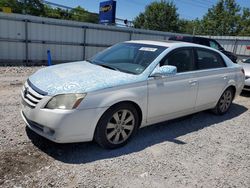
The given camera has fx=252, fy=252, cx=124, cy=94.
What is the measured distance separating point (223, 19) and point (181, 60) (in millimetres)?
45223

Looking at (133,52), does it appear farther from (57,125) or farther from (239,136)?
(239,136)

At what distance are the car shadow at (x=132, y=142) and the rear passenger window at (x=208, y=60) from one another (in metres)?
1.17

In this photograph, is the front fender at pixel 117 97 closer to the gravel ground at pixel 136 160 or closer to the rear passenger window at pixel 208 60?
the gravel ground at pixel 136 160

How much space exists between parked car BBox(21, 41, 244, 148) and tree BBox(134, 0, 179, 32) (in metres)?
42.7

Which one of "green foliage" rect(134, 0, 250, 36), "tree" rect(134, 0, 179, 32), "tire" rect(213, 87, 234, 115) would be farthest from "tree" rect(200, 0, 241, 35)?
"tire" rect(213, 87, 234, 115)

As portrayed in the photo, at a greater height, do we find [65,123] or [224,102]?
[65,123]

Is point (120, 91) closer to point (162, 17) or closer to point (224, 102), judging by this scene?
point (224, 102)

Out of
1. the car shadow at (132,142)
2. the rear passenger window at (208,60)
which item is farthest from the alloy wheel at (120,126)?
the rear passenger window at (208,60)

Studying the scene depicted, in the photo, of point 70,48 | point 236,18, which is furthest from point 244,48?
point 236,18

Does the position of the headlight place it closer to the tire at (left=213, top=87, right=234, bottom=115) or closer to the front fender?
the front fender

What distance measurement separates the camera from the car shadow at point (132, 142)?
3.45m

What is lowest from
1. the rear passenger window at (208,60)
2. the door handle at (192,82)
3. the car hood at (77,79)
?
the door handle at (192,82)

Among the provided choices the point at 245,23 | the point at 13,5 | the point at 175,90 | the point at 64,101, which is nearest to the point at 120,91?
the point at 64,101

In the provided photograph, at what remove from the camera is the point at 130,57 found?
4.32m
